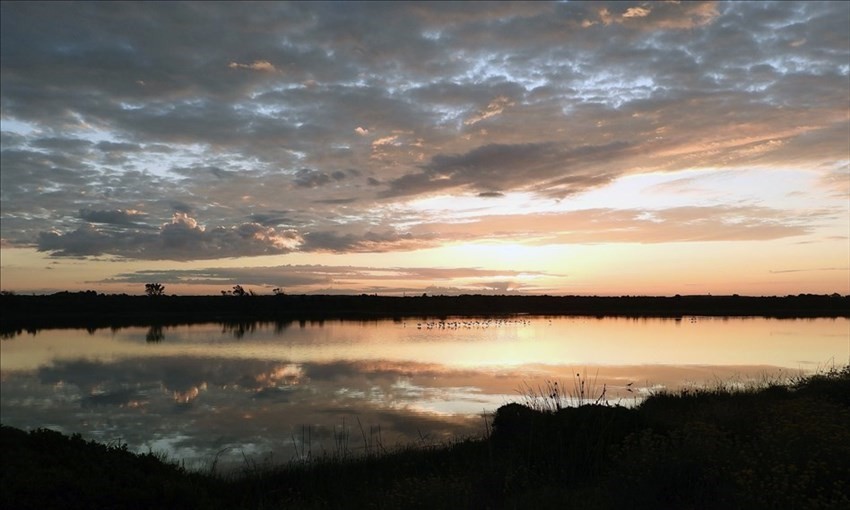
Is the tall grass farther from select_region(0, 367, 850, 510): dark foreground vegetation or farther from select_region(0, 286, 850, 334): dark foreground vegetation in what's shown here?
select_region(0, 286, 850, 334): dark foreground vegetation

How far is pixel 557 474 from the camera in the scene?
9195mm

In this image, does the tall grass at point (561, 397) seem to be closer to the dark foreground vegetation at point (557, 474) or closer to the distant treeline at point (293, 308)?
the dark foreground vegetation at point (557, 474)

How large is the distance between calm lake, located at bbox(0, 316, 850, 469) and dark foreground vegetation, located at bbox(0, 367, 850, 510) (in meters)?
3.10

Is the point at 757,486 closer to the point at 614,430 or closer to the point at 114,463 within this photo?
the point at 614,430

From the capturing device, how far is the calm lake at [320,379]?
18.6 meters

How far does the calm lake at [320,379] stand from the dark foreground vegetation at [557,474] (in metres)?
3.10

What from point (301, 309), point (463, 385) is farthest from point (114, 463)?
point (301, 309)

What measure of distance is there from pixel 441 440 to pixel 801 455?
1027 centimetres

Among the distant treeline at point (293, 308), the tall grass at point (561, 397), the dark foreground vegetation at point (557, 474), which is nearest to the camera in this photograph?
the dark foreground vegetation at point (557, 474)

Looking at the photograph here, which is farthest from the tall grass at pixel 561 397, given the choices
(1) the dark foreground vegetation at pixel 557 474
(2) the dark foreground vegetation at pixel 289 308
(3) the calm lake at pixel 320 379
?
(2) the dark foreground vegetation at pixel 289 308

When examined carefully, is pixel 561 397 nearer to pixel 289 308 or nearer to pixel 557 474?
pixel 557 474

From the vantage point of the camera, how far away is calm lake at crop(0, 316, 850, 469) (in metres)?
18.6

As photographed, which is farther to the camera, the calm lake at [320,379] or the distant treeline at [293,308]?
the distant treeline at [293,308]

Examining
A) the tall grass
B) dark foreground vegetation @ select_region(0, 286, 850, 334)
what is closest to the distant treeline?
dark foreground vegetation @ select_region(0, 286, 850, 334)
